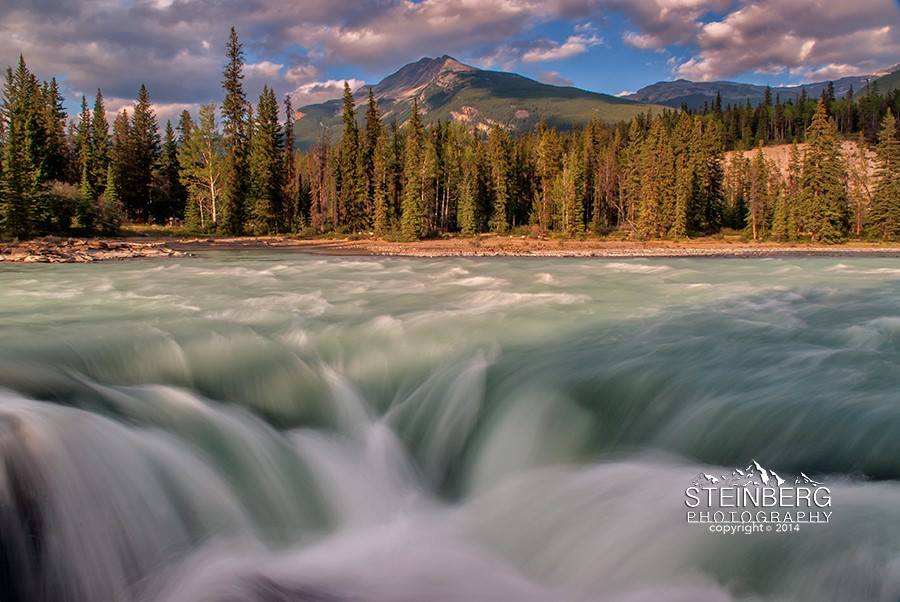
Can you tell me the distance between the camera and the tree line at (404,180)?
216ft

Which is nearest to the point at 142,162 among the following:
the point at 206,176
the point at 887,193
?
the point at 206,176

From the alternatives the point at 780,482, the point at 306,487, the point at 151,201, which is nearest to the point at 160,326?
the point at 306,487

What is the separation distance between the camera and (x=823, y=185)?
64438 mm

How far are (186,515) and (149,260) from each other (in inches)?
1344

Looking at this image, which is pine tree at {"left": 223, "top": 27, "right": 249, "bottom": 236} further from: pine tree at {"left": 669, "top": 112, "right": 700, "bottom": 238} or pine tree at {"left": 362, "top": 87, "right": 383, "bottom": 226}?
pine tree at {"left": 669, "top": 112, "right": 700, "bottom": 238}

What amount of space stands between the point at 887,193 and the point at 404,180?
53298 mm

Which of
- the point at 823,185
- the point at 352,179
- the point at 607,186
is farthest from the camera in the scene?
the point at 607,186

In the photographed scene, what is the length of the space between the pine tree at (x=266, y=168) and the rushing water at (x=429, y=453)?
57.9 m

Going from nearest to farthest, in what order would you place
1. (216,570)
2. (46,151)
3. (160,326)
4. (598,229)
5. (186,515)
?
(216,570)
(186,515)
(160,326)
(46,151)
(598,229)

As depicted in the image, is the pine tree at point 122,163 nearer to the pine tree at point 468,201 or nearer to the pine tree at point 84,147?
the pine tree at point 84,147

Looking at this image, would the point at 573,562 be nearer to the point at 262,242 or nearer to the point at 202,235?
the point at 262,242

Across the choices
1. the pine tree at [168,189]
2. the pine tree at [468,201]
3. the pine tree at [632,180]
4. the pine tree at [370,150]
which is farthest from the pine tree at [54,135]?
the pine tree at [632,180]

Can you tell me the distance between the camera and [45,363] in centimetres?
984

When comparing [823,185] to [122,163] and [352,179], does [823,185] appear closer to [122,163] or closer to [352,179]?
[352,179]
